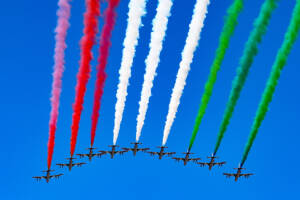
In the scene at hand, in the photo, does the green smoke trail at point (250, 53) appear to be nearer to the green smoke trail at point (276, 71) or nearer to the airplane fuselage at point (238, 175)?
the green smoke trail at point (276, 71)

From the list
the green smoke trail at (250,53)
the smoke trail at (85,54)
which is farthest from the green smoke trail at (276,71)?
the smoke trail at (85,54)

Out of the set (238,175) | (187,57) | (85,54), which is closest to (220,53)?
(187,57)

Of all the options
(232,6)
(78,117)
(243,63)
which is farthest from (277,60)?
(78,117)

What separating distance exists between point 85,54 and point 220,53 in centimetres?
802

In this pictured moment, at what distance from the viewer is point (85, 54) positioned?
22000 millimetres

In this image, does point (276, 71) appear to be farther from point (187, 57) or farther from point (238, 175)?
point (238, 175)

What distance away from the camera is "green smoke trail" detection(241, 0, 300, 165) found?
19.8 metres

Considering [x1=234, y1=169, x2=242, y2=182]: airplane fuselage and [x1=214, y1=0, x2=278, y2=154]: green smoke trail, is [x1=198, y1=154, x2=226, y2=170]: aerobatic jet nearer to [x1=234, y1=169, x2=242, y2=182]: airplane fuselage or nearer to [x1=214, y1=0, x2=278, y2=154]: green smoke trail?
[x1=234, y1=169, x2=242, y2=182]: airplane fuselage

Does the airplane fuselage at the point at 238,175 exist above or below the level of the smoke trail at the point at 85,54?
below

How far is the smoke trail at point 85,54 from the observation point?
20656 mm

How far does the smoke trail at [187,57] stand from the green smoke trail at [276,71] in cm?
482

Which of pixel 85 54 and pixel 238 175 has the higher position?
pixel 85 54

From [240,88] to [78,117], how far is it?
10252 millimetres

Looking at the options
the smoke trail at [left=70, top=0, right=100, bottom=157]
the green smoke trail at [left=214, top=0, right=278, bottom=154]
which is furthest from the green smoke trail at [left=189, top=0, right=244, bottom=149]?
the smoke trail at [left=70, top=0, right=100, bottom=157]
